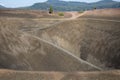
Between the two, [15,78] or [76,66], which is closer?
[15,78]

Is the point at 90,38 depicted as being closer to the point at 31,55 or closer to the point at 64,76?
the point at 31,55

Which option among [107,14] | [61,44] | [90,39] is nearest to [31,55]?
[61,44]

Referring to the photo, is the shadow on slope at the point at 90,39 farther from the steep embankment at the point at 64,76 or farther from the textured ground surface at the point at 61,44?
the steep embankment at the point at 64,76

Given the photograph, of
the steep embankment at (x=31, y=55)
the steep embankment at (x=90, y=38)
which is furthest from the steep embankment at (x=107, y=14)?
the steep embankment at (x=31, y=55)

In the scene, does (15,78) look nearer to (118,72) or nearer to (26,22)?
(118,72)

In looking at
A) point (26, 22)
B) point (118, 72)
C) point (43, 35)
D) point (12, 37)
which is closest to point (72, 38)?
point (43, 35)

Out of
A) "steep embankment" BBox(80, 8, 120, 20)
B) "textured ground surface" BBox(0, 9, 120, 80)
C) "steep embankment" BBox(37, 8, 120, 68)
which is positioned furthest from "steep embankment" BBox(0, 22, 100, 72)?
"steep embankment" BBox(80, 8, 120, 20)

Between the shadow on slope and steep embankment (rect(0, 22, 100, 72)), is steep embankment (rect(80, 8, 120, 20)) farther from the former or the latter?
steep embankment (rect(0, 22, 100, 72))
